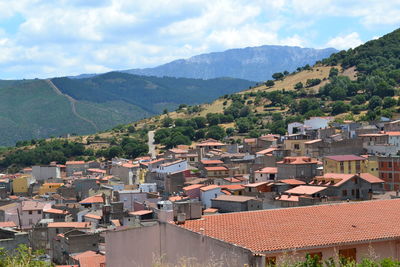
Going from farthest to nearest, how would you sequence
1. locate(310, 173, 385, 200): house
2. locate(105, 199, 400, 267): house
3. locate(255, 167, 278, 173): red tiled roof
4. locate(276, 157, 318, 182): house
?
locate(255, 167, 278, 173): red tiled roof < locate(276, 157, 318, 182): house < locate(310, 173, 385, 200): house < locate(105, 199, 400, 267): house

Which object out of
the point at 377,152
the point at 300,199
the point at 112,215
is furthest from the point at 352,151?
the point at 112,215

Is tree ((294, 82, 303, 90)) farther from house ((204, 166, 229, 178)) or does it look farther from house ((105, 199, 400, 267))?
house ((105, 199, 400, 267))

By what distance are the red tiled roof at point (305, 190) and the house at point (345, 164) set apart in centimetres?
544

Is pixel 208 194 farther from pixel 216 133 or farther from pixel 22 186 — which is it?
pixel 216 133

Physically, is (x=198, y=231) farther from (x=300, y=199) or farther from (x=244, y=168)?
(x=244, y=168)

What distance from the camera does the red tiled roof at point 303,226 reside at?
1388 cm

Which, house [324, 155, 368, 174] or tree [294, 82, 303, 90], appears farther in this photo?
tree [294, 82, 303, 90]

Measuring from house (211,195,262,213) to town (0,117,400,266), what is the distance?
75mm

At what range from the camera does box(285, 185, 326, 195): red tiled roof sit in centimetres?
3931

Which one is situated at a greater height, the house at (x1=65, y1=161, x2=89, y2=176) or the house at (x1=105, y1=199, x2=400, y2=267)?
the house at (x1=105, y1=199, x2=400, y2=267)

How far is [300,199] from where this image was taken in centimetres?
3747

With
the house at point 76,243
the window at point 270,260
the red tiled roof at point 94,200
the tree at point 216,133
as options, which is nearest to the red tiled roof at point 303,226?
the window at point 270,260

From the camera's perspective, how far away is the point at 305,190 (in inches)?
1590

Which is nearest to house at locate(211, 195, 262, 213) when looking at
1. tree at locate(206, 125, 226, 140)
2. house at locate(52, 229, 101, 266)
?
house at locate(52, 229, 101, 266)
